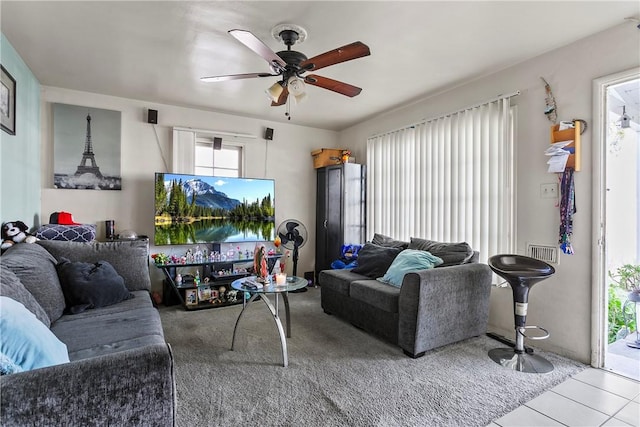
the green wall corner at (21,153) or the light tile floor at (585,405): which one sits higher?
the green wall corner at (21,153)

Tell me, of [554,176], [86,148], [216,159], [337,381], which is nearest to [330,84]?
[554,176]

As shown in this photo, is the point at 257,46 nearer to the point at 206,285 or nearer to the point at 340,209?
the point at 206,285

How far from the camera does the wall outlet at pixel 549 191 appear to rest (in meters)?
2.60

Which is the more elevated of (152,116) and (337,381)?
(152,116)

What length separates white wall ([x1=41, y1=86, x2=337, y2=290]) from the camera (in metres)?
3.52

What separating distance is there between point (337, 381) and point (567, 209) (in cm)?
215

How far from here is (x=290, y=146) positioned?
4.92m

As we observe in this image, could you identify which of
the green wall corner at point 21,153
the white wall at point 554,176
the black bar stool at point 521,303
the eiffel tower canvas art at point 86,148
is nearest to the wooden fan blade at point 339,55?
the white wall at point 554,176

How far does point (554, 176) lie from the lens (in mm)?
2613

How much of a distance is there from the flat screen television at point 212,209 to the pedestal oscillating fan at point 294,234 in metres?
0.14

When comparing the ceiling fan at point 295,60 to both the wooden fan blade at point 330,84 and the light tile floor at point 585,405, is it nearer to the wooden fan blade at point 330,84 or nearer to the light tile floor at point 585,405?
the wooden fan blade at point 330,84

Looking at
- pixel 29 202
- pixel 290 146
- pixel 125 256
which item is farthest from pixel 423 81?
pixel 29 202

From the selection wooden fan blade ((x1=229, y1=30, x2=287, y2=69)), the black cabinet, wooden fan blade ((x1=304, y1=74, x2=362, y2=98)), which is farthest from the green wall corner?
the black cabinet

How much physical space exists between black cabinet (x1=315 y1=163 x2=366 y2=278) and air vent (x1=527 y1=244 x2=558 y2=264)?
2.31m
